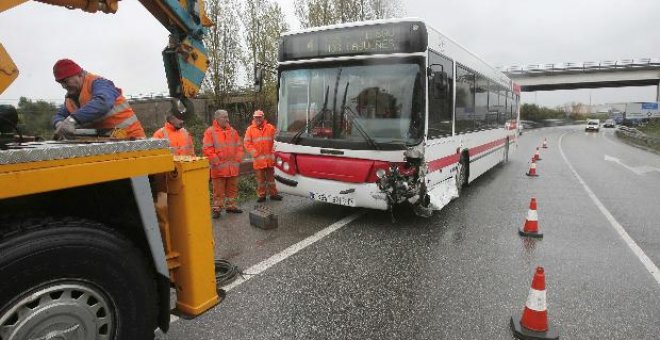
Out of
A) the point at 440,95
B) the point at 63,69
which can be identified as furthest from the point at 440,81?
the point at 63,69

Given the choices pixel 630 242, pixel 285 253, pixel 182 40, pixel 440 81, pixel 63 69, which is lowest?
pixel 630 242

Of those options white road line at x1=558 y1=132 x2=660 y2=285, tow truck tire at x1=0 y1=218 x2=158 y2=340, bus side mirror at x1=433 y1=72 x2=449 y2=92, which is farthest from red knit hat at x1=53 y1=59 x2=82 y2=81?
white road line at x1=558 y1=132 x2=660 y2=285

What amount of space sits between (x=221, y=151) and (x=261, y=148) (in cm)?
106

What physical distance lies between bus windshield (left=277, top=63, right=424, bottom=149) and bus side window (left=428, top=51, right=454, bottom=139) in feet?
1.06

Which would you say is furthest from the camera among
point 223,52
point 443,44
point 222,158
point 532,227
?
point 223,52

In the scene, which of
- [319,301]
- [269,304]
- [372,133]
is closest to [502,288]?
[319,301]

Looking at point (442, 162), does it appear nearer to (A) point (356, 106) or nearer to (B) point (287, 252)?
(A) point (356, 106)

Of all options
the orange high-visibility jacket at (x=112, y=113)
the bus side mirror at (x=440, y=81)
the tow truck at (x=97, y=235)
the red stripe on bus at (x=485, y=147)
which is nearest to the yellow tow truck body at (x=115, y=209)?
the tow truck at (x=97, y=235)

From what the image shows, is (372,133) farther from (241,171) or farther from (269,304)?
(241,171)

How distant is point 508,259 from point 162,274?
402 cm

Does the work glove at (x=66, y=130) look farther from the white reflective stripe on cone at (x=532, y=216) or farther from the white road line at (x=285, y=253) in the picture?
the white reflective stripe on cone at (x=532, y=216)

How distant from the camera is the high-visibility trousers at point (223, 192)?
6.86 m

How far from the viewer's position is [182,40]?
12.0 ft

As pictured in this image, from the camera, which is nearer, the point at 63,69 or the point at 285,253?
the point at 63,69
